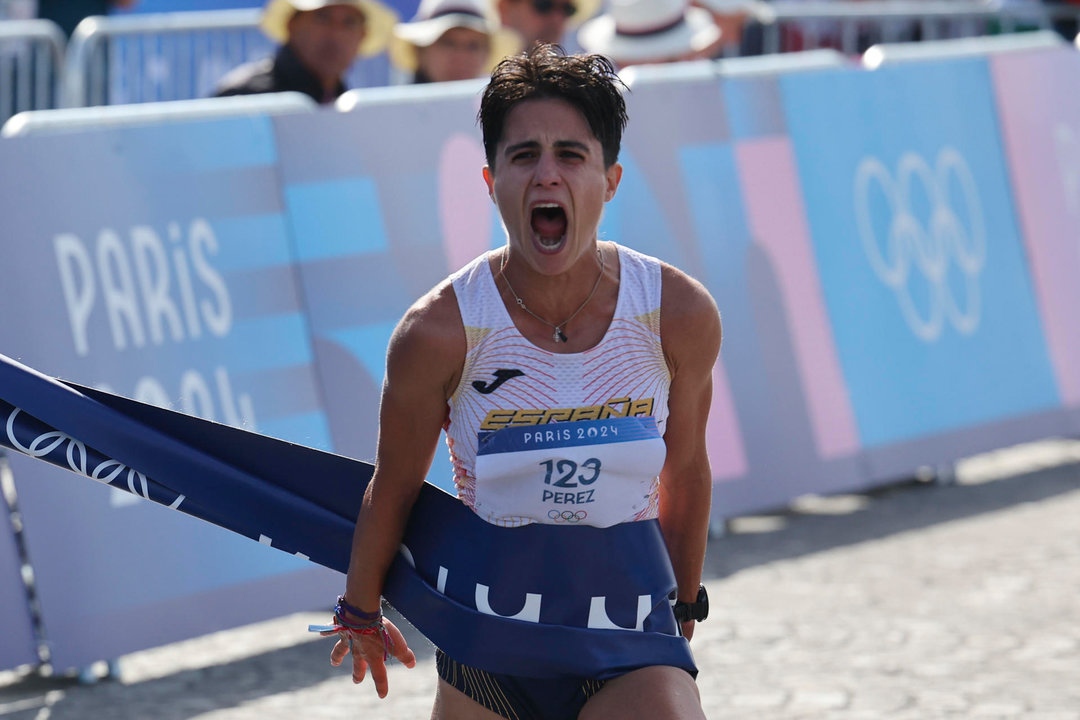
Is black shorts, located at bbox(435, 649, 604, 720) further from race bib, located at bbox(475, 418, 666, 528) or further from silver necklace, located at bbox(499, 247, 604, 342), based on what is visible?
silver necklace, located at bbox(499, 247, 604, 342)

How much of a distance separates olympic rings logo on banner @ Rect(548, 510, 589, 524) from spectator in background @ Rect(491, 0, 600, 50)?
620 cm

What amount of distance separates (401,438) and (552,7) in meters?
6.32

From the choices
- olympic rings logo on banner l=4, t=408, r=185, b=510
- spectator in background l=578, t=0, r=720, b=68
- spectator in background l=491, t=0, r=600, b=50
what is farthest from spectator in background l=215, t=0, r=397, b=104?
olympic rings logo on banner l=4, t=408, r=185, b=510

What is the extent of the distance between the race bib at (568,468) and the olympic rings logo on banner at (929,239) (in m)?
4.84

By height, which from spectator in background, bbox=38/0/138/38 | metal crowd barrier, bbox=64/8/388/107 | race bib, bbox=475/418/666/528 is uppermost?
spectator in background, bbox=38/0/138/38

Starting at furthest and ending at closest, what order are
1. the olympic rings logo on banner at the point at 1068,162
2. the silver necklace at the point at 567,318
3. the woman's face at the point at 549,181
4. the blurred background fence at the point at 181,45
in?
the olympic rings logo on banner at the point at 1068,162 < the blurred background fence at the point at 181,45 < the silver necklace at the point at 567,318 < the woman's face at the point at 549,181

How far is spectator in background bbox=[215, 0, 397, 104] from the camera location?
754 centimetres

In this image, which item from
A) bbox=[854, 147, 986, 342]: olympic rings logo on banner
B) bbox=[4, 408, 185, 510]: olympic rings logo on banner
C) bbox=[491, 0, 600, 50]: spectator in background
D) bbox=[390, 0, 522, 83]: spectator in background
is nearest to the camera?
bbox=[4, 408, 185, 510]: olympic rings logo on banner

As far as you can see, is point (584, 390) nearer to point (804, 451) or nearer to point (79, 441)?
point (79, 441)

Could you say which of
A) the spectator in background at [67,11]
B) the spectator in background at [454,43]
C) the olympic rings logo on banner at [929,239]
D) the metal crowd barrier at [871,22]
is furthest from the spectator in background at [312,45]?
the metal crowd barrier at [871,22]

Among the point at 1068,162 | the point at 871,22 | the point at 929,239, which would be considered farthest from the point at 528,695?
the point at 871,22

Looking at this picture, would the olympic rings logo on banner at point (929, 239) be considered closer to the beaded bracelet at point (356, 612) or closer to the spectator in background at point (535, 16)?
the spectator in background at point (535, 16)

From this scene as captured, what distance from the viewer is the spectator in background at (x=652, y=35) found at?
920 centimetres

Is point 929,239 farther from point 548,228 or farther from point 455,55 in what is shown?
point 548,228
